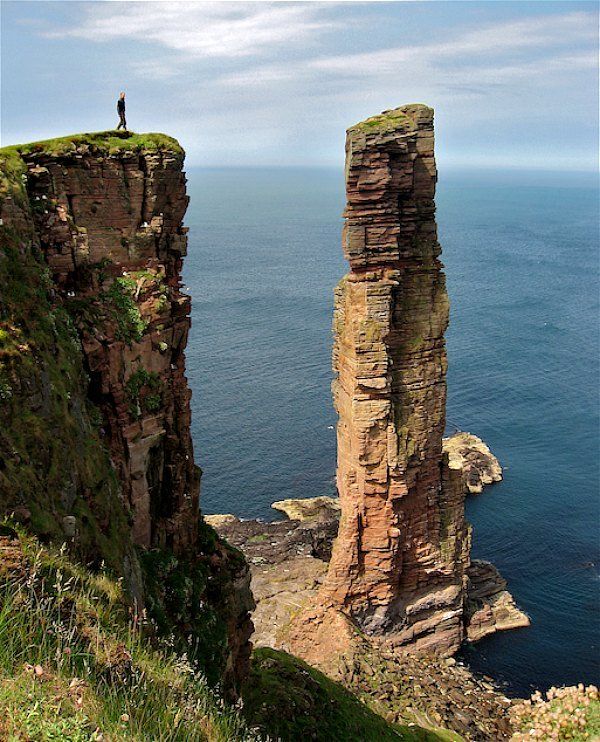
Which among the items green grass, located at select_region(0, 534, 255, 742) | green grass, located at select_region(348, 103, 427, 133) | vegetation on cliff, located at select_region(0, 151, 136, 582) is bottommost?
green grass, located at select_region(0, 534, 255, 742)

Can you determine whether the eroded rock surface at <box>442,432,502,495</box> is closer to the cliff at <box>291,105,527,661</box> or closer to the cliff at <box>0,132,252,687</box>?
the cliff at <box>291,105,527,661</box>

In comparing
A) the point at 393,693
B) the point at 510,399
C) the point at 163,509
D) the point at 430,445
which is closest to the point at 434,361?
the point at 430,445

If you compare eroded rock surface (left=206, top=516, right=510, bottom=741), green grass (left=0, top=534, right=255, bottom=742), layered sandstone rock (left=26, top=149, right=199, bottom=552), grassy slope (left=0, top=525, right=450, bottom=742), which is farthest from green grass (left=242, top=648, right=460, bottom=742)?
green grass (left=0, top=534, right=255, bottom=742)

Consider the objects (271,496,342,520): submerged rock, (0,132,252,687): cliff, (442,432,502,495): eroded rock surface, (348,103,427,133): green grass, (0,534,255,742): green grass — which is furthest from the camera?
(442,432,502,495): eroded rock surface

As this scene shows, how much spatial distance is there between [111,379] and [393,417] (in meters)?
24.8

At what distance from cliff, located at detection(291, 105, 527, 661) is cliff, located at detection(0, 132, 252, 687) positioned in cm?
1838

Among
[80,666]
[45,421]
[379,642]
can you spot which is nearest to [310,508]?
[379,642]

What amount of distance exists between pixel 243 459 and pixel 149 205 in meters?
61.4

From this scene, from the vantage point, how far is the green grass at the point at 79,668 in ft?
37.6

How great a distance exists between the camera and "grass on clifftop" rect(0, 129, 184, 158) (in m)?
20.6

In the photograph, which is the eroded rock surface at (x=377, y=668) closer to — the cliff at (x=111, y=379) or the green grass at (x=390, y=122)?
the cliff at (x=111, y=379)

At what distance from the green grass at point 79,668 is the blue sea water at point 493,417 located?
4011 cm

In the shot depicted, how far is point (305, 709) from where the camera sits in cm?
2964

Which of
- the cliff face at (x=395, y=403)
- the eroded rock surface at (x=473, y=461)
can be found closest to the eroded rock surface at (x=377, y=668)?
the cliff face at (x=395, y=403)
